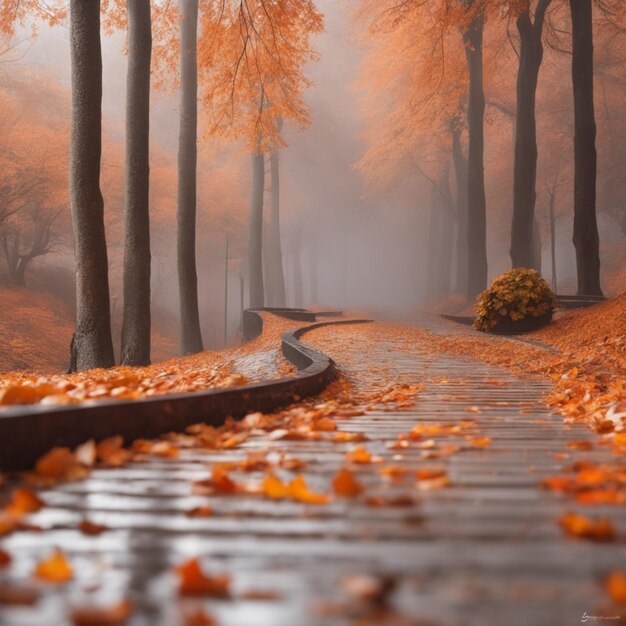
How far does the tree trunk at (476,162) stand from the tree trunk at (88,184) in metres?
13.9

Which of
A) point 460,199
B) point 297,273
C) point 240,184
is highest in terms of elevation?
point 240,184

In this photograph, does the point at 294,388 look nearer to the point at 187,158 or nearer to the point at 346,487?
the point at 346,487

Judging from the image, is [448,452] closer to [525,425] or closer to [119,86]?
[525,425]

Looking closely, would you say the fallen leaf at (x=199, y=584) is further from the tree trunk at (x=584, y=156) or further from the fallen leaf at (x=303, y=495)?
the tree trunk at (x=584, y=156)

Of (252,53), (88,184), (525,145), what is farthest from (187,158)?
(525,145)

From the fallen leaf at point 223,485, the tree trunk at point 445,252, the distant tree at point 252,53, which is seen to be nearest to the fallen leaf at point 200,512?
the fallen leaf at point 223,485

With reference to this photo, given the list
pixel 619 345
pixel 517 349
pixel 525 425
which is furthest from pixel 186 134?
pixel 525 425

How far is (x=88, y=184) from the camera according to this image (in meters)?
9.06

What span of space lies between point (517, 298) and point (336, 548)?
11.6m

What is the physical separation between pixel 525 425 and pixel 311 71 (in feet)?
119

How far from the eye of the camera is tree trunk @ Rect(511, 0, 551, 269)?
16.2m

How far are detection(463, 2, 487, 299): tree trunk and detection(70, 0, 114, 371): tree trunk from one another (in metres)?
13.9

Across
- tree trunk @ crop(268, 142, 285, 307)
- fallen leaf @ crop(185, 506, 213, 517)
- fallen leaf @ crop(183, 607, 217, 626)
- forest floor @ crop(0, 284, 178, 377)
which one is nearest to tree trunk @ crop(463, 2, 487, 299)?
tree trunk @ crop(268, 142, 285, 307)

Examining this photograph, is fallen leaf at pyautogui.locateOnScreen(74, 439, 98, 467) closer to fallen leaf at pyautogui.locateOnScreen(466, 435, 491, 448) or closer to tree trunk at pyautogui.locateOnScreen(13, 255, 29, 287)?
fallen leaf at pyautogui.locateOnScreen(466, 435, 491, 448)
